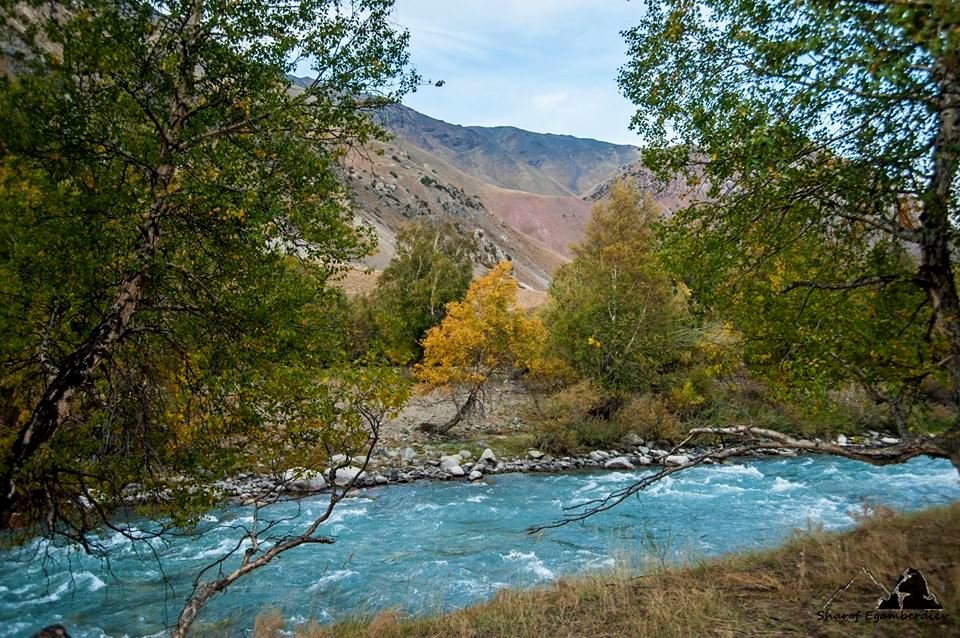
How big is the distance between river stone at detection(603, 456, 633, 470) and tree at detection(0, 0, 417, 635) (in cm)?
1637

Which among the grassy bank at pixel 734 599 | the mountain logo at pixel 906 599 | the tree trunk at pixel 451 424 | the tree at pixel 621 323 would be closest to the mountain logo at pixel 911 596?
the mountain logo at pixel 906 599

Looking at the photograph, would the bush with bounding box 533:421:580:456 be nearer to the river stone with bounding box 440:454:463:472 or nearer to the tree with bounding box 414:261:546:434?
the tree with bounding box 414:261:546:434

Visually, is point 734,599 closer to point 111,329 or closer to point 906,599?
point 906,599

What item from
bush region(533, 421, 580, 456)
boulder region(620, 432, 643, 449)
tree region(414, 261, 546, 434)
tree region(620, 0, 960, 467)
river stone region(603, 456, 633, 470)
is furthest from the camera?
tree region(414, 261, 546, 434)

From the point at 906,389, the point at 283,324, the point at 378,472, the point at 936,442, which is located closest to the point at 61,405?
the point at 283,324

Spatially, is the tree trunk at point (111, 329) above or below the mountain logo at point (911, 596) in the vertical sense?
above

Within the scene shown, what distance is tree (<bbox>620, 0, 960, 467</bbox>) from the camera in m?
4.70

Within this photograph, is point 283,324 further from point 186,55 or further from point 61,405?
point 186,55

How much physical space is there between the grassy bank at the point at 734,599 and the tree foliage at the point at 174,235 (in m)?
2.69

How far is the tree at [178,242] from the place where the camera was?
5.67 meters

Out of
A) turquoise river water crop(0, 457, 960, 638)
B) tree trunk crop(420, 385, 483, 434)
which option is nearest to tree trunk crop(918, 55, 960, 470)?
turquoise river water crop(0, 457, 960, 638)

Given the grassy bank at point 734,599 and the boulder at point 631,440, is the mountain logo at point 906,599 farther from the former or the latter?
the boulder at point 631,440

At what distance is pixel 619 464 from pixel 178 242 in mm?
18187

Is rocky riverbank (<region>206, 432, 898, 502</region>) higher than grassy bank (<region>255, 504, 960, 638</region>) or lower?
lower
